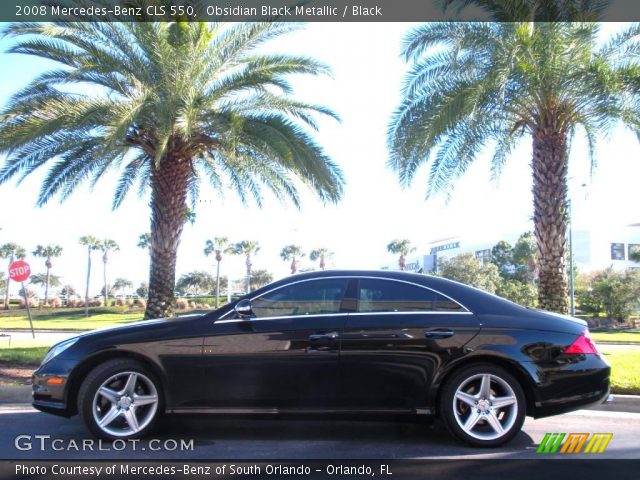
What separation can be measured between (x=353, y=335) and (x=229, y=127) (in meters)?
7.51

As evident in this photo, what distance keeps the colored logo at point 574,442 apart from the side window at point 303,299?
223 cm

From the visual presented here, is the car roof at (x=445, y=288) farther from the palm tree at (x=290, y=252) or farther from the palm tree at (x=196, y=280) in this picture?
the palm tree at (x=196, y=280)

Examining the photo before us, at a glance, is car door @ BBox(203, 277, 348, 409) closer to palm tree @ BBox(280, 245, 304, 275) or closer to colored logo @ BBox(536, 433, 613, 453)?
colored logo @ BBox(536, 433, 613, 453)

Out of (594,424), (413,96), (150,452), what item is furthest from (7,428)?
(413,96)

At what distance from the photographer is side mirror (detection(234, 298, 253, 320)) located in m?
5.29

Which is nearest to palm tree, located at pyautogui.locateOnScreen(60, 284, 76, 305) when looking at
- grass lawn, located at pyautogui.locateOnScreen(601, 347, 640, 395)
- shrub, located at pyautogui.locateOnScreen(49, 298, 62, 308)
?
shrub, located at pyautogui.locateOnScreen(49, 298, 62, 308)

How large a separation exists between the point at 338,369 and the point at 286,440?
0.92 meters

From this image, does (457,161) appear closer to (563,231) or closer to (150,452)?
(563,231)

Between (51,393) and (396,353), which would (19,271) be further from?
(396,353)

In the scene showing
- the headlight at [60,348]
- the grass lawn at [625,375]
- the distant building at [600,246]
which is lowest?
the grass lawn at [625,375]

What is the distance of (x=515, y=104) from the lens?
36.9 feet

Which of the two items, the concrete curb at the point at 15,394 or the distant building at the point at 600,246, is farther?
the distant building at the point at 600,246

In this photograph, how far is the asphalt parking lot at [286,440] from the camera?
4.99 metres

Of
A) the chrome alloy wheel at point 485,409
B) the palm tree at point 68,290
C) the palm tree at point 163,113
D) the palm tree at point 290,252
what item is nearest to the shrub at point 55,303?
the palm tree at point 290,252
